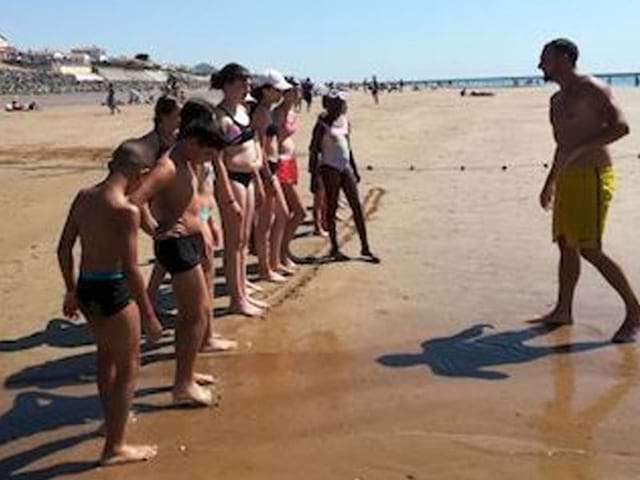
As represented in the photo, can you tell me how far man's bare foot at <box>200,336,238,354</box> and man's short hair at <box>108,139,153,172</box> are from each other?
2162 millimetres

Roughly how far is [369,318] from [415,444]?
2.61 meters

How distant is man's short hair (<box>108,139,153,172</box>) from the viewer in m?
4.59

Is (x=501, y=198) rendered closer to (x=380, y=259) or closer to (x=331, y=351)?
(x=380, y=259)

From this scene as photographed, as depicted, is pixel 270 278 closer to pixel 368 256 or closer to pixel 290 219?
pixel 290 219

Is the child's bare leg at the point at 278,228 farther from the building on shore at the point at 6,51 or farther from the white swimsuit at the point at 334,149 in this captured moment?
the building on shore at the point at 6,51

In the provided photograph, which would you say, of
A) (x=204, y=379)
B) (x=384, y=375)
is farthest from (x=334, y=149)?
(x=204, y=379)

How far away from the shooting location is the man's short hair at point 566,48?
22.2 ft

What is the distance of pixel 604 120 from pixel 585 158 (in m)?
0.28

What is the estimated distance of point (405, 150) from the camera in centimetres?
2195

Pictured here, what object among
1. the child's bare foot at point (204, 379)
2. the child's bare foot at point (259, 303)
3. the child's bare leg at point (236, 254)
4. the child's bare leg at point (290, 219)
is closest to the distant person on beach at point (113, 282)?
the child's bare foot at point (204, 379)

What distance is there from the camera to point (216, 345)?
6.64m

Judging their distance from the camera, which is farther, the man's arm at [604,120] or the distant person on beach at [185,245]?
the man's arm at [604,120]

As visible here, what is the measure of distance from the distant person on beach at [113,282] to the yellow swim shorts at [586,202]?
127 inches

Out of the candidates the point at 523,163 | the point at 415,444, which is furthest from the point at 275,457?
the point at 523,163
